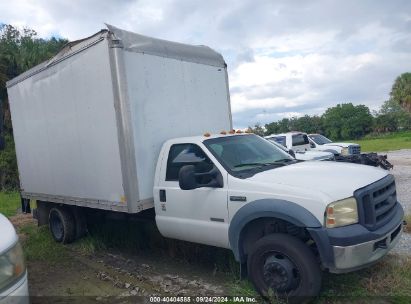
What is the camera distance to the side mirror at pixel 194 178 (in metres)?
4.43

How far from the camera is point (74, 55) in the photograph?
19.6 feet

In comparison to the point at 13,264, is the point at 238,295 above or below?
below

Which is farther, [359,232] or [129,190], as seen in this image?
[129,190]

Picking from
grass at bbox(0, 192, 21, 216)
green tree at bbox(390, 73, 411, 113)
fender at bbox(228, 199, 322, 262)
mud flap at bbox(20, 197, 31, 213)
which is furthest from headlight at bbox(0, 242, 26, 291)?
green tree at bbox(390, 73, 411, 113)

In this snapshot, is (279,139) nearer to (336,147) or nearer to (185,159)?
(336,147)

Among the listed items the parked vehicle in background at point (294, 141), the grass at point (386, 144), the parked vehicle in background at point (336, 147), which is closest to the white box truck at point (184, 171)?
the parked vehicle in background at point (294, 141)

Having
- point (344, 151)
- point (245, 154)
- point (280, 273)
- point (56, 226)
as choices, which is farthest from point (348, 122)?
point (280, 273)

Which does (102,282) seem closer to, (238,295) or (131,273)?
(131,273)

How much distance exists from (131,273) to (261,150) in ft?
8.12

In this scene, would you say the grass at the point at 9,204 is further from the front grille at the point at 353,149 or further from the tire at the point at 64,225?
the front grille at the point at 353,149

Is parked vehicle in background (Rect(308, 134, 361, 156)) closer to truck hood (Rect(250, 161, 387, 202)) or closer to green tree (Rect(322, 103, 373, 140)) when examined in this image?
truck hood (Rect(250, 161, 387, 202))

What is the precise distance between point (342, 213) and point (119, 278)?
3.13 m

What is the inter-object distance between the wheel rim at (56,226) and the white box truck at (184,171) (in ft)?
0.06

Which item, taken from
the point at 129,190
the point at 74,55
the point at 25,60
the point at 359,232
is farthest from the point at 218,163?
the point at 25,60
